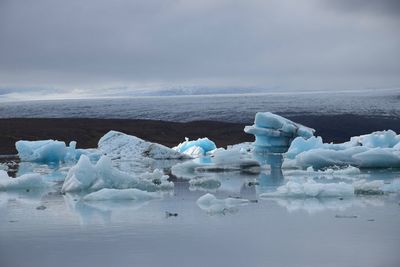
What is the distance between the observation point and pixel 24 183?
16328 mm

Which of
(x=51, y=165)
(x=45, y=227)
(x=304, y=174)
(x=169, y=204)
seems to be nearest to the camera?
(x=45, y=227)

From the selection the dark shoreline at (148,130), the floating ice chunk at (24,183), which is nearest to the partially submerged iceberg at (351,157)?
the floating ice chunk at (24,183)

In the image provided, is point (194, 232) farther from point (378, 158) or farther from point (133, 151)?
point (133, 151)

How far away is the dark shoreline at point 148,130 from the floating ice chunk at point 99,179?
54.8 ft

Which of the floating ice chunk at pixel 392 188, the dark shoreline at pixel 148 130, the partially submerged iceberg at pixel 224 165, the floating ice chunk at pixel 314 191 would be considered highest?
the floating ice chunk at pixel 314 191

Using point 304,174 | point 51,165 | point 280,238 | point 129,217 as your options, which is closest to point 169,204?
point 129,217

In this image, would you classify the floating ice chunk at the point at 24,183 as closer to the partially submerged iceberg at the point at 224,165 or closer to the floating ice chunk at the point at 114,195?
the floating ice chunk at the point at 114,195

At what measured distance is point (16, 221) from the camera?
12.2 m

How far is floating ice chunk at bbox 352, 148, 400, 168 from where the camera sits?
68.2 feet

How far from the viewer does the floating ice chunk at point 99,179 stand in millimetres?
15469

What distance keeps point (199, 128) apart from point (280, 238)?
29694 millimetres

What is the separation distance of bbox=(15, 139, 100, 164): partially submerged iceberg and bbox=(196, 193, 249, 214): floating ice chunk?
12.0 metres

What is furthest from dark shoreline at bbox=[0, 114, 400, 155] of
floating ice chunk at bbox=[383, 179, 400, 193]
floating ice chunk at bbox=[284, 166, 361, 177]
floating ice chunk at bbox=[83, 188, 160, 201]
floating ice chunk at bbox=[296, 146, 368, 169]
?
floating ice chunk at bbox=[383, 179, 400, 193]

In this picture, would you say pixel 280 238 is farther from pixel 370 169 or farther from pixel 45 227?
pixel 370 169
